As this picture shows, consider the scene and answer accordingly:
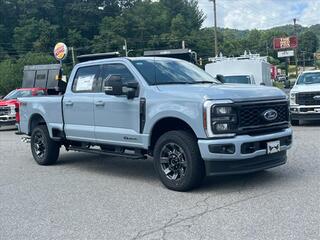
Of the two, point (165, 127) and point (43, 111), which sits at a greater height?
point (43, 111)

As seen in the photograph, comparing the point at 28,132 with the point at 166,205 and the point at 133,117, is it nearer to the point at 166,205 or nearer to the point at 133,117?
the point at 133,117

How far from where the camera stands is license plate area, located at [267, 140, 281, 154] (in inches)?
267

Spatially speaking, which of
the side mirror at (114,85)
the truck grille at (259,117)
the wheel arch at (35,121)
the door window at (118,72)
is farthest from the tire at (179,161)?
the wheel arch at (35,121)

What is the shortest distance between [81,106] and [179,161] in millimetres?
2513

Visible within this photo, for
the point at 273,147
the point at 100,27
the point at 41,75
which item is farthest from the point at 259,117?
the point at 100,27

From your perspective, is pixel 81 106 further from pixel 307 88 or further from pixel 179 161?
pixel 307 88

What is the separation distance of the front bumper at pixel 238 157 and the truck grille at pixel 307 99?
8.29 metres

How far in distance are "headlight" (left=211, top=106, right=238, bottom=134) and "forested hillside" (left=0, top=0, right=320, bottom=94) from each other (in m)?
76.8

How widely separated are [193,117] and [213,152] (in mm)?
558

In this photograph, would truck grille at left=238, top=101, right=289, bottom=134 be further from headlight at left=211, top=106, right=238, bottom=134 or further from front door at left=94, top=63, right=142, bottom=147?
front door at left=94, top=63, right=142, bottom=147

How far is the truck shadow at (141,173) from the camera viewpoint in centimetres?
717

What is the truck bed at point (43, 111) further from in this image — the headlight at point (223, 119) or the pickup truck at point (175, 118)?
the headlight at point (223, 119)

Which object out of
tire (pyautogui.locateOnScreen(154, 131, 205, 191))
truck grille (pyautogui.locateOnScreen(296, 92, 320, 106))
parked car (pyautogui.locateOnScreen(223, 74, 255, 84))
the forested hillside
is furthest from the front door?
the forested hillside

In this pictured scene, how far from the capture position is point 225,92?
6.56 meters
